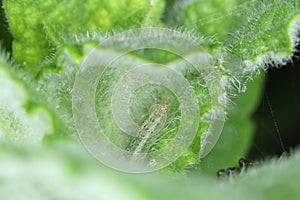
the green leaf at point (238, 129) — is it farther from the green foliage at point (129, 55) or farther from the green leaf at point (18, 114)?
the green leaf at point (18, 114)

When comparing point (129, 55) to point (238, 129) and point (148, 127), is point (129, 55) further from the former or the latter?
point (238, 129)

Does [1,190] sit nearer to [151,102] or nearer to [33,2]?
[151,102]

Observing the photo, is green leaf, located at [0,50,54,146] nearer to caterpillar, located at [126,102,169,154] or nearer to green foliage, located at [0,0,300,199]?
green foliage, located at [0,0,300,199]

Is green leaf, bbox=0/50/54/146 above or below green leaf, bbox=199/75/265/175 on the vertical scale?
below

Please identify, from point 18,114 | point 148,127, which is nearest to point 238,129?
point 148,127

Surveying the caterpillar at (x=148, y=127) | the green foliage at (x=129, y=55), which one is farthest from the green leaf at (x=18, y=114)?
the caterpillar at (x=148, y=127)

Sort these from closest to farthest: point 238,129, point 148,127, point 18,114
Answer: point 18,114 < point 148,127 < point 238,129

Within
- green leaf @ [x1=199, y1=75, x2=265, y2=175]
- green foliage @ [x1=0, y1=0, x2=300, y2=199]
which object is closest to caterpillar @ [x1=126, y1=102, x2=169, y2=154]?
green foliage @ [x1=0, y1=0, x2=300, y2=199]

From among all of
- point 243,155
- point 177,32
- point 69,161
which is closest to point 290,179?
point 69,161
